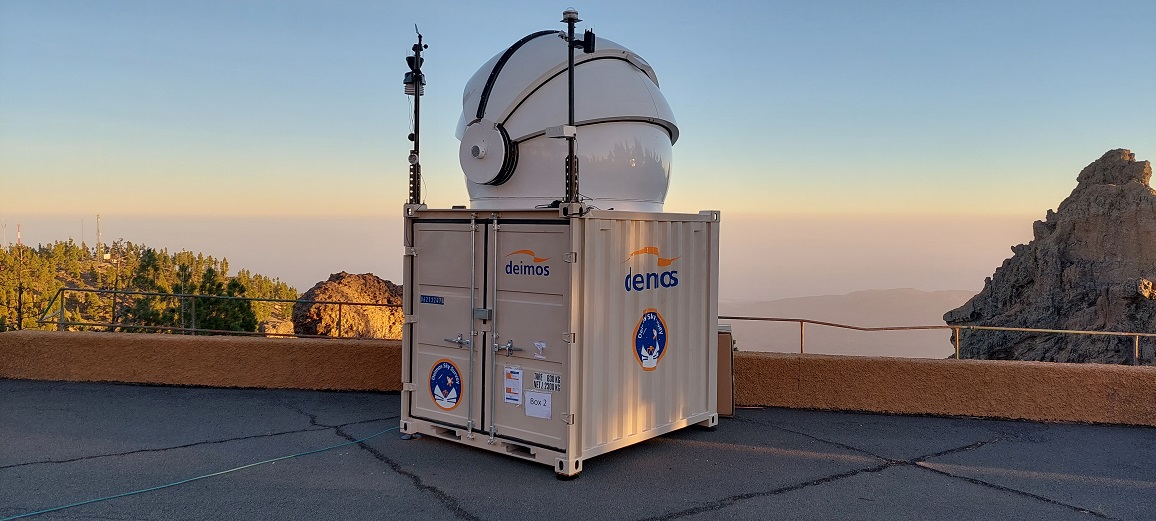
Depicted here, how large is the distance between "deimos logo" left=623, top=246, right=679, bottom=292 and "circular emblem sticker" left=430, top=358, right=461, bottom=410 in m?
1.90

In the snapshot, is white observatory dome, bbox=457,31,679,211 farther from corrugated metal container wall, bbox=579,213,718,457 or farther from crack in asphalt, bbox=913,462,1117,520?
crack in asphalt, bbox=913,462,1117,520

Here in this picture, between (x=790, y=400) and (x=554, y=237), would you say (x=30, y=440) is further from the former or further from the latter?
(x=790, y=400)

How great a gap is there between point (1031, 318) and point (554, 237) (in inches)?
→ 1031

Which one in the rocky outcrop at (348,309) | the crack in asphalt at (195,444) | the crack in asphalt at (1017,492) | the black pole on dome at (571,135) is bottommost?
the crack in asphalt at (1017,492)

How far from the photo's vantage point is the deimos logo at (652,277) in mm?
7289

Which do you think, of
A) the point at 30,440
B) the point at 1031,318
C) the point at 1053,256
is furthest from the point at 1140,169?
the point at 30,440

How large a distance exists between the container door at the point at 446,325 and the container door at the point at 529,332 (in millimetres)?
202

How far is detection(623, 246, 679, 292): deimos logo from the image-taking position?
729 cm

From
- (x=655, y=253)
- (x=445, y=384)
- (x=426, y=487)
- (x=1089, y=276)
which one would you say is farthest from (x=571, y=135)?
(x=1089, y=276)

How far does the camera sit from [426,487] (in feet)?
21.2

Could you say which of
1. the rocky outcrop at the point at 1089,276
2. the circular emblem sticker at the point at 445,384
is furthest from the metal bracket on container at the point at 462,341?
the rocky outcrop at the point at 1089,276

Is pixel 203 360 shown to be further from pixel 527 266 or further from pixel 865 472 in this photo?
pixel 865 472

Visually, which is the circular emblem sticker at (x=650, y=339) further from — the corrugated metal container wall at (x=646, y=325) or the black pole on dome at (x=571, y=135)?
the black pole on dome at (x=571, y=135)

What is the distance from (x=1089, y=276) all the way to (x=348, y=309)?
24.3 metres
